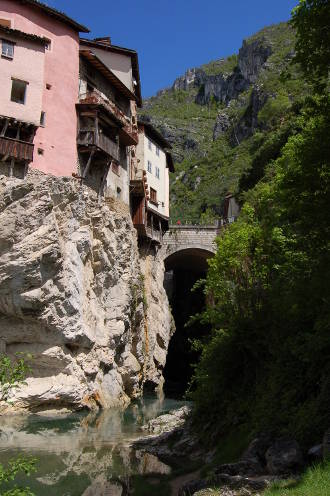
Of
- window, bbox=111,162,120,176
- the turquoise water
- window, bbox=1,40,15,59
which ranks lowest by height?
the turquoise water

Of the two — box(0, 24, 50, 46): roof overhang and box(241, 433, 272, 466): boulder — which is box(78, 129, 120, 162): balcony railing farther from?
box(241, 433, 272, 466): boulder

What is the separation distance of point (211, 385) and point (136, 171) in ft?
104

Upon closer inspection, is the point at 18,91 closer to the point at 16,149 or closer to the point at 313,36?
the point at 16,149

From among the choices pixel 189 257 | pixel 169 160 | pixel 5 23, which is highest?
pixel 169 160

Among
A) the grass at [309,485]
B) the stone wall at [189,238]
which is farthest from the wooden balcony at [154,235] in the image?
the grass at [309,485]

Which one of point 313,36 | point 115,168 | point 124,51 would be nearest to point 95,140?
point 115,168

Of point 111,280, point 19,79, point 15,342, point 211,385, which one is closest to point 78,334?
point 15,342

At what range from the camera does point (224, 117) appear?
14338 cm

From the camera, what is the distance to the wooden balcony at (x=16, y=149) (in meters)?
30.4

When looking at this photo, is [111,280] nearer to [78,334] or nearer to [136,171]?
[78,334]

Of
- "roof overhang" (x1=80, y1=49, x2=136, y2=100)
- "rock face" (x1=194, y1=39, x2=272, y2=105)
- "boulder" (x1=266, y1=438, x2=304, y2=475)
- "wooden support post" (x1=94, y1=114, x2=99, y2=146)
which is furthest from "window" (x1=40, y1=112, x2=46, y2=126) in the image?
"rock face" (x1=194, y1=39, x2=272, y2=105)

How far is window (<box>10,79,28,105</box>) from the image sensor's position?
32.7 m

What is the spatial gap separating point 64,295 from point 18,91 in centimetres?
1444

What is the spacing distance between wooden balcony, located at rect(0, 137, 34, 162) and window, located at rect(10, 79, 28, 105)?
3473 mm
